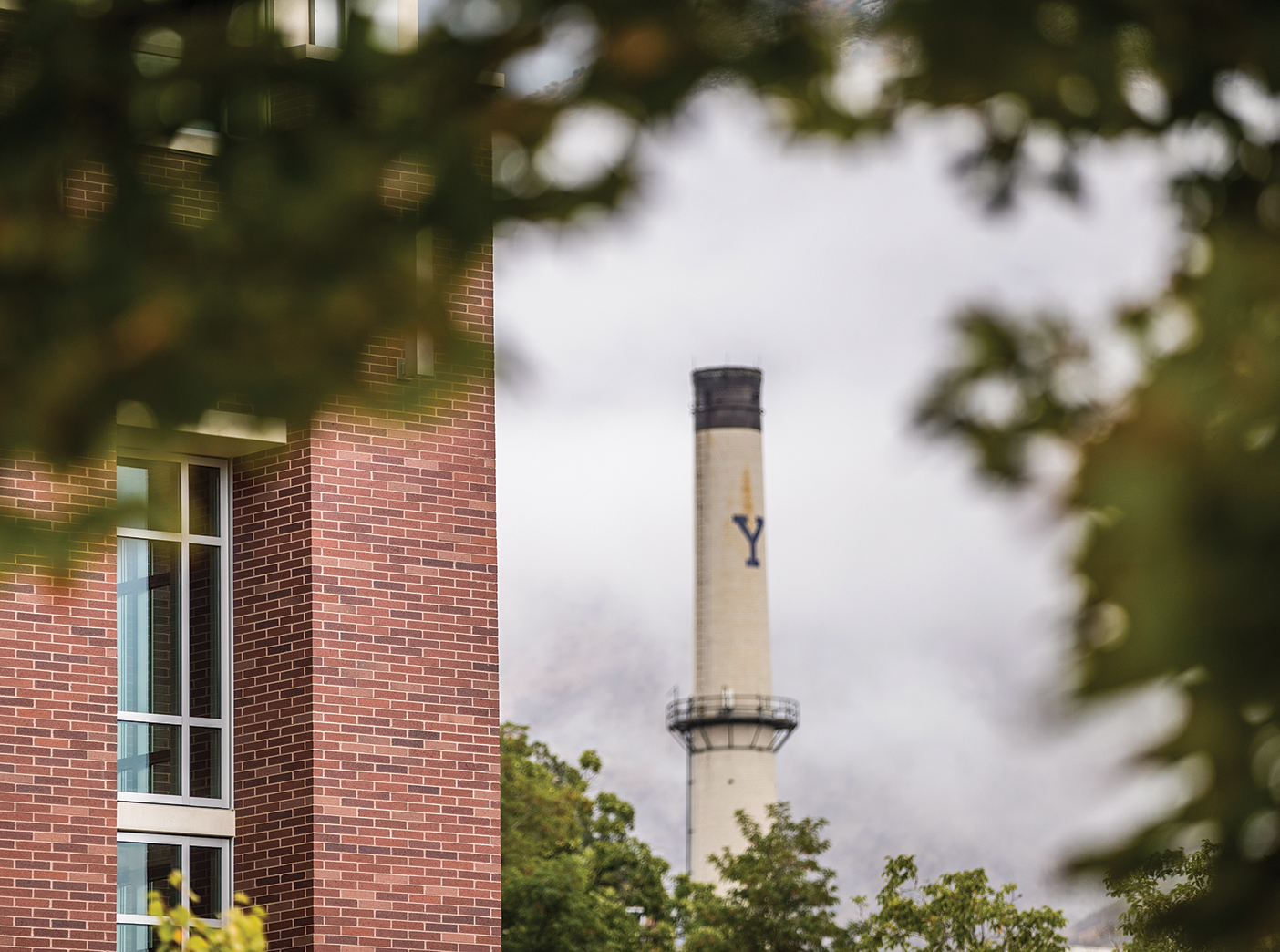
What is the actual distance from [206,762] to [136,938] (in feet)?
4.52

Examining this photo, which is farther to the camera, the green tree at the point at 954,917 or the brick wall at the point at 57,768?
the green tree at the point at 954,917

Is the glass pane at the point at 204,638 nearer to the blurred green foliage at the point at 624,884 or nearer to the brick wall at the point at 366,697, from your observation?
the brick wall at the point at 366,697

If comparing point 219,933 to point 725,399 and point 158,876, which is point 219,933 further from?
point 725,399

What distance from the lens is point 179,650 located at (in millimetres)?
13570

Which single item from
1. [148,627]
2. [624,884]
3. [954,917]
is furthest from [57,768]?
[624,884]

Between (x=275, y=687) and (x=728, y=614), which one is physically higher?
(x=728, y=614)

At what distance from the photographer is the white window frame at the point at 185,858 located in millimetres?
12914

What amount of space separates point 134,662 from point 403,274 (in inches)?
483

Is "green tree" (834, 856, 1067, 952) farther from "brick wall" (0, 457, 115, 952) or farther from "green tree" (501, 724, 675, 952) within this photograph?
"brick wall" (0, 457, 115, 952)

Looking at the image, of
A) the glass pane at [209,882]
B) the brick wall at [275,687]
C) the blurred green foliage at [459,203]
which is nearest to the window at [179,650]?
the brick wall at [275,687]

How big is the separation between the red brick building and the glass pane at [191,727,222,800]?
14mm

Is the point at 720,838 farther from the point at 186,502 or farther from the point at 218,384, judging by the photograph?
the point at 218,384

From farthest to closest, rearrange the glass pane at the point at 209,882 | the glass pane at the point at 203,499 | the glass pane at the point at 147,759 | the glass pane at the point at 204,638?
the glass pane at the point at 203,499, the glass pane at the point at 204,638, the glass pane at the point at 209,882, the glass pane at the point at 147,759

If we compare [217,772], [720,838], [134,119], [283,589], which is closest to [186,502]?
[283,589]
